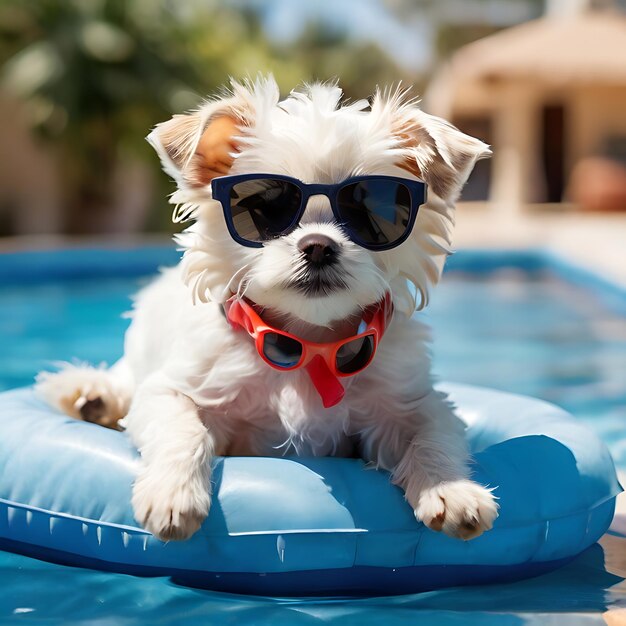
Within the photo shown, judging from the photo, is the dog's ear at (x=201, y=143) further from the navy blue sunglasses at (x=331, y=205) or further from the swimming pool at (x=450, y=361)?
the swimming pool at (x=450, y=361)

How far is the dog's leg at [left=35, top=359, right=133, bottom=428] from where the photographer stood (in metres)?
3.81

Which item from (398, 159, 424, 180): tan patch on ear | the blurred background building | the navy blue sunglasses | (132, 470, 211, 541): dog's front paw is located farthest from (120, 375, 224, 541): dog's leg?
the blurred background building

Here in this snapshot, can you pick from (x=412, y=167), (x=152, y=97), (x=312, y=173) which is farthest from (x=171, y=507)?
(x=152, y=97)

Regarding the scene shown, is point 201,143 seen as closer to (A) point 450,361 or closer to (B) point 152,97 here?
(A) point 450,361

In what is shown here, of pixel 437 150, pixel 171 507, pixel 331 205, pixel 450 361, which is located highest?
pixel 437 150

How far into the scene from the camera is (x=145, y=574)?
2.97 meters

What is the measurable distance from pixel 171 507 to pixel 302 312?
2.21ft

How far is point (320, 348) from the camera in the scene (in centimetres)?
298

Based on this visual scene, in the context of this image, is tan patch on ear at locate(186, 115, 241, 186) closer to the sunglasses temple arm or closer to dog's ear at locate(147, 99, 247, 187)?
dog's ear at locate(147, 99, 247, 187)

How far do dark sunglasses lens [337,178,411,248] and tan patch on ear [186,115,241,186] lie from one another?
1.28 ft

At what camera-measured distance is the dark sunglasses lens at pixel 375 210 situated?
2.86 metres

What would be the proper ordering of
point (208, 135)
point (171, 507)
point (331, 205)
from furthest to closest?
point (208, 135)
point (331, 205)
point (171, 507)

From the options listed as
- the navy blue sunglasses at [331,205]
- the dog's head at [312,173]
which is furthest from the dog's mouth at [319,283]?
the navy blue sunglasses at [331,205]

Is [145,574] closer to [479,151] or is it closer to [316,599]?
[316,599]
